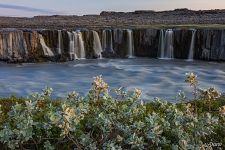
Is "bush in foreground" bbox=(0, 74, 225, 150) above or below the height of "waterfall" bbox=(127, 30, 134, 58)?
above

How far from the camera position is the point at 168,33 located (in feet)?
119

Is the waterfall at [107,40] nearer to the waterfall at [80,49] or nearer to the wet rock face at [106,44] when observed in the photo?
the wet rock face at [106,44]

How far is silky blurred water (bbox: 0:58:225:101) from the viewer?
73.6 feet

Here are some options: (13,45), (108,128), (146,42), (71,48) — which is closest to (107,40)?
(146,42)

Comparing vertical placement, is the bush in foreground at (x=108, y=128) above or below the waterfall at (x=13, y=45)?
above

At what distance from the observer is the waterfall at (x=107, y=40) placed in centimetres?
3654

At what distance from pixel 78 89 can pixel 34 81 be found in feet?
12.8

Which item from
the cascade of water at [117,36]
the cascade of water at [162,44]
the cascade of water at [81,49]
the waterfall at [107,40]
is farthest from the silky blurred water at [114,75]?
the cascade of water at [117,36]

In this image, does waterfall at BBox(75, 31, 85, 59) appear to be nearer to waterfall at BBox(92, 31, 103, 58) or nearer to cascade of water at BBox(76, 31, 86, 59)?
cascade of water at BBox(76, 31, 86, 59)

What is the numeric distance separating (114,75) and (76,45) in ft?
26.4

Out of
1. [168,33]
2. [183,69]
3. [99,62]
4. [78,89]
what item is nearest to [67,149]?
[78,89]

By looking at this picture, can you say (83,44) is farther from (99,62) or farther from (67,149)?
(67,149)

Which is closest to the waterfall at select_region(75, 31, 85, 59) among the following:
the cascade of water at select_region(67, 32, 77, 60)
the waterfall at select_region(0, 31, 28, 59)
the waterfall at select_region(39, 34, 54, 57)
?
the cascade of water at select_region(67, 32, 77, 60)

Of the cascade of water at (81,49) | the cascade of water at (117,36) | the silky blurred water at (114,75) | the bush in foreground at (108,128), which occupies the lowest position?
the silky blurred water at (114,75)
